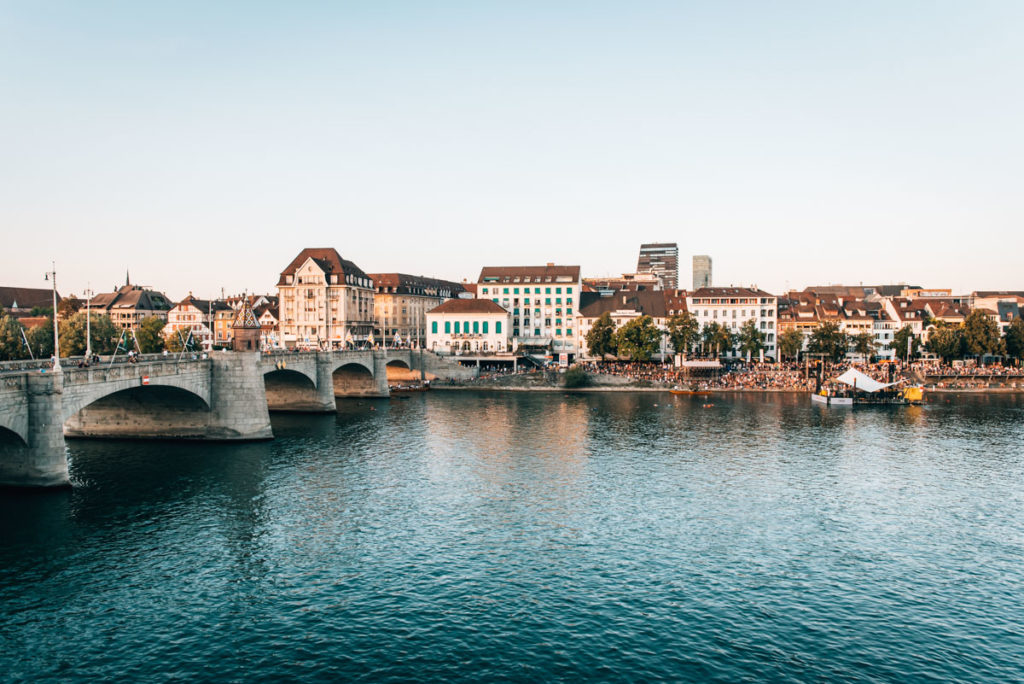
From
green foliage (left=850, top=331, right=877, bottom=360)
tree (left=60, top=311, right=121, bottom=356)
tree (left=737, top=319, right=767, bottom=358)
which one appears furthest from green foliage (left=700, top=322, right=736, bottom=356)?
tree (left=60, top=311, right=121, bottom=356)

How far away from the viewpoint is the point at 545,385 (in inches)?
5059

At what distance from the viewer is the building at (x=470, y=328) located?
153m

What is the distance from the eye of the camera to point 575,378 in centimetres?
12644

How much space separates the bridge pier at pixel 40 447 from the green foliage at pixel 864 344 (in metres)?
143

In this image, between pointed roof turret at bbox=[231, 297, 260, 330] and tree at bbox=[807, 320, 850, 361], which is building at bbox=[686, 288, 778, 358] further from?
pointed roof turret at bbox=[231, 297, 260, 330]

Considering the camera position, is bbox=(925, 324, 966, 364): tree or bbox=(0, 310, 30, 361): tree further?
bbox=(925, 324, 966, 364): tree

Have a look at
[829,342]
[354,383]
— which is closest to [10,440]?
[354,383]

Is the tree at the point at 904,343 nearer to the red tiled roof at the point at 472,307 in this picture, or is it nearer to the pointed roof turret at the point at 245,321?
the red tiled roof at the point at 472,307

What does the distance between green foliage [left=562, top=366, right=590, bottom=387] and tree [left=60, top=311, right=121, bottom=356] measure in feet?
266

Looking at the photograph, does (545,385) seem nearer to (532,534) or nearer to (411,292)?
(411,292)

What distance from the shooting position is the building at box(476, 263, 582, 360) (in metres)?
161

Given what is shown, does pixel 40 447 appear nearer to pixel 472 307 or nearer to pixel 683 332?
pixel 472 307

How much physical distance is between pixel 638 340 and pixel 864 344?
4968cm

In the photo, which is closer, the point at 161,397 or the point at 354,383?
the point at 161,397
